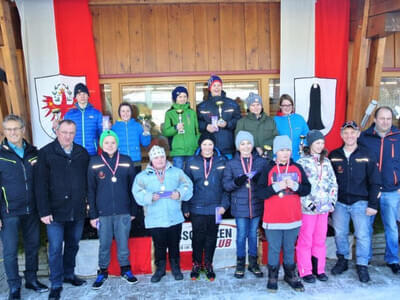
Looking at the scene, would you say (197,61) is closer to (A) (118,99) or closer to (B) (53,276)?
(A) (118,99)

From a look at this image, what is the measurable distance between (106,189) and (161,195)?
2.02 ft

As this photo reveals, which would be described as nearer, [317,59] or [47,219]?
[47,219]

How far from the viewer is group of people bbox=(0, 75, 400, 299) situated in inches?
141

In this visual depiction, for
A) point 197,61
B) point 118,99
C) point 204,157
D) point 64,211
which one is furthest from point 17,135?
A: point 197,61

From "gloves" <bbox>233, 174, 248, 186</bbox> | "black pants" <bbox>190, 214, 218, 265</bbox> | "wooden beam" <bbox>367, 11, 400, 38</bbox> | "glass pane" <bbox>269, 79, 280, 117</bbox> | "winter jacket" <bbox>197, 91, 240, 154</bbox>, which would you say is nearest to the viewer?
"gloves" <bbox>233, 174, 248, 186</bbox>

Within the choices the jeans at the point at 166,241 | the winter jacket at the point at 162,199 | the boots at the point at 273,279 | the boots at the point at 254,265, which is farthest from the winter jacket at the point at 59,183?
the boots at the point at 273,279

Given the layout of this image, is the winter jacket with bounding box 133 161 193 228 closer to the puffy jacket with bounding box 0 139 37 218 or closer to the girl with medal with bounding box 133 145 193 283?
the girl with medal with bounding box 133 145 193 283

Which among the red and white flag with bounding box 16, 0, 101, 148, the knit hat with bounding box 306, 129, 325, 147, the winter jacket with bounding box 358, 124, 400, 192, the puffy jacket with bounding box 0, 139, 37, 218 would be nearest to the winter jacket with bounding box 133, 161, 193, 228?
the puffy jacket with bounding box 0, 139, 37, 218

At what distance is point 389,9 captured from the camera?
497 centimetres

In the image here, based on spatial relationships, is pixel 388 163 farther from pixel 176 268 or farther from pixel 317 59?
pixel 176 268

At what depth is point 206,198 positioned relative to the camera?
3.93m

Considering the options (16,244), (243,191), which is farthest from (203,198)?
(16,244)

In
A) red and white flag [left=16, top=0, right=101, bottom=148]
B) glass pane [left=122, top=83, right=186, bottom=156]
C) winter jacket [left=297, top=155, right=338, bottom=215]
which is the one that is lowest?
winter jacket [left=297, top=155, right=338, bottom=215]

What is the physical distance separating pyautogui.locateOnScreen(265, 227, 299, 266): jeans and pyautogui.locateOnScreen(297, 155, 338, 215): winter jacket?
35cm
